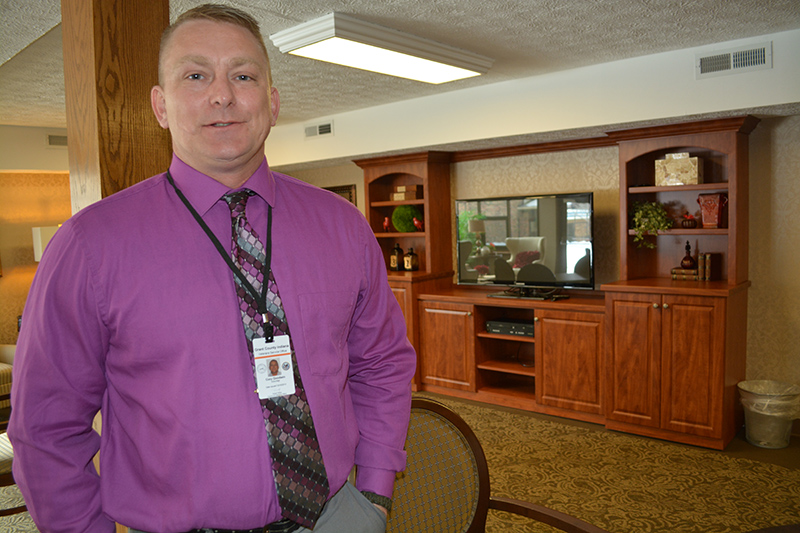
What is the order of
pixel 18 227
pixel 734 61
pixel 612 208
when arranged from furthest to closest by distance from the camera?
1. pixel 18 227
2. pixel 612 208
3. pixel 734 61

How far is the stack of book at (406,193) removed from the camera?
19.0 ft

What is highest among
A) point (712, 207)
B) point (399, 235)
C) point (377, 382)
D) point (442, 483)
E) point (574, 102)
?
point (574, 102)

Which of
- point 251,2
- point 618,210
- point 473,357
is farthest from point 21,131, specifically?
point 618,210

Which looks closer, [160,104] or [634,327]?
[160,104]

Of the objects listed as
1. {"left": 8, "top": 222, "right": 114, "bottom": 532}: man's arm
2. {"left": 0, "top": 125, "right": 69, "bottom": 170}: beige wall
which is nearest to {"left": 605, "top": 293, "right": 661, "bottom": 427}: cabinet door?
{"left": 8, "top": 222, "right": 114, "bottom": 532}: man's arm

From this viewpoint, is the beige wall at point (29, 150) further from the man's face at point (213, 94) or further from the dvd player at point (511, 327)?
the man's face at point (213, 94)

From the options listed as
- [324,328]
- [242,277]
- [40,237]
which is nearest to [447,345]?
[324,328]

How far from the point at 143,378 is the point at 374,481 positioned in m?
0.56

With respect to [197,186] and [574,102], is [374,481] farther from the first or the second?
[574,102]

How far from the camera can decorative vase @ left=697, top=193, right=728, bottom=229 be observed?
414cm

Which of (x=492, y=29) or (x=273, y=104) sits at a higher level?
(x=492, y=29)

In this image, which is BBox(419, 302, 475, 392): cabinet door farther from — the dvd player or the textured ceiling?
the textured ceiling

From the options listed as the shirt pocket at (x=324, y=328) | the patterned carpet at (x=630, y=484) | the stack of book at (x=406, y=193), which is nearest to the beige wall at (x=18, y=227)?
the patterned carpet at (x=630, y=484)

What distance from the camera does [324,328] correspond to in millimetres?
1194
